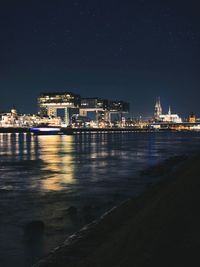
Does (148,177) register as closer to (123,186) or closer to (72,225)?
(123,186)

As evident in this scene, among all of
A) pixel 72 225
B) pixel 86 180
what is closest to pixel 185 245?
pixel 72 225

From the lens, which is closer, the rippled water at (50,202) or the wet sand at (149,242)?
the wet sand at (149,242)

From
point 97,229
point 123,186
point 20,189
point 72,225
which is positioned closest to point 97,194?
point 123,186

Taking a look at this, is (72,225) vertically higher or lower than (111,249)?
lower

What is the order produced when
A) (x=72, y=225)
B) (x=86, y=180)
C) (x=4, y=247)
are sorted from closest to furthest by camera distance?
(x=4, y=247) → (x=72, y=225) → (x=86, y=180)

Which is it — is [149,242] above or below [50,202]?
above

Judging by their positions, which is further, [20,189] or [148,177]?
[148,177]

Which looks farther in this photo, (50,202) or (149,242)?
(50,202)

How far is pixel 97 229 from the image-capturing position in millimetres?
10078

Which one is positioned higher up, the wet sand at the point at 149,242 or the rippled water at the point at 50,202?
the wet sand at the point at 149,242

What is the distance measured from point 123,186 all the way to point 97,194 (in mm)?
3042

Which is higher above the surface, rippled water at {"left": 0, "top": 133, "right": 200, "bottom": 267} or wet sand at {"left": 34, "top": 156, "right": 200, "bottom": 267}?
wet sand at {"left": 34, "top": 156, "right": 200, "bottom": 267}

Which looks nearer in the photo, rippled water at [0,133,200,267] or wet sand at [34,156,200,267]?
wet sand at [34,156,200,267]

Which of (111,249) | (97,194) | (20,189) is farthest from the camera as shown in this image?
(20,189)
